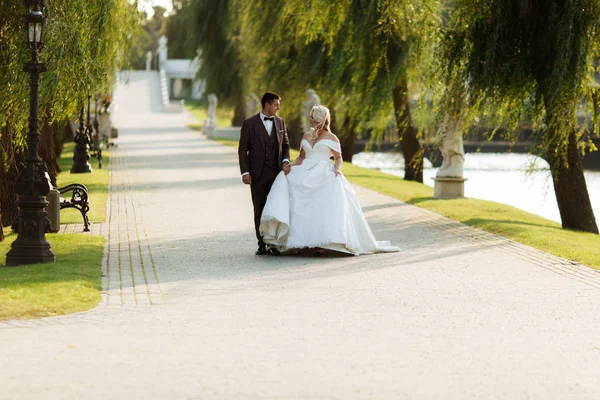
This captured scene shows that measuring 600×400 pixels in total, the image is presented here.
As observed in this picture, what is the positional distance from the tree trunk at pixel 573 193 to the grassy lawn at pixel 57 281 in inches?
296

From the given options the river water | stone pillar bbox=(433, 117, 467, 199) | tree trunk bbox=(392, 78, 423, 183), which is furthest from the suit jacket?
tree trunk bbox=(392, 78, 423, 183)

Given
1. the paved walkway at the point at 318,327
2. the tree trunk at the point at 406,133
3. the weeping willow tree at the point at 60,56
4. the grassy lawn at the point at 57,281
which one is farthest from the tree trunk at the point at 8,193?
the tree trunk at the point at 406,133

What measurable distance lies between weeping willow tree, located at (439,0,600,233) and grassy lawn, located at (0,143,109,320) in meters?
6.30

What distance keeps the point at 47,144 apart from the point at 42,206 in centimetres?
1017

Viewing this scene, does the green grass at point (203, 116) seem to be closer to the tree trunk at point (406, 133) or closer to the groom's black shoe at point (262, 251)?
the tree trunk at point (406, 133)

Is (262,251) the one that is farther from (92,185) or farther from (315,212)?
(92,185)

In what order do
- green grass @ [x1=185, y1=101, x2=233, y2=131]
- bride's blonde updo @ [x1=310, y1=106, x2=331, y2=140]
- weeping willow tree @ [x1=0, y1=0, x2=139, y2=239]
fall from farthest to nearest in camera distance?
green grass @ [x1=185, y1=101, x2=233, y2=131]
weeping willow tree @ [x1=0, y1=0, x2=139, y2=239]
bride's blonde updo @ [x1=310, y1=106, x2=331, y2=140]

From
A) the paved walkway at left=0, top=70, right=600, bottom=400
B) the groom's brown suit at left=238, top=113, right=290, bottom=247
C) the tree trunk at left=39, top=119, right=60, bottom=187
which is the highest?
the groom's brown suit at left=238, top=113, right=290, bottom=247

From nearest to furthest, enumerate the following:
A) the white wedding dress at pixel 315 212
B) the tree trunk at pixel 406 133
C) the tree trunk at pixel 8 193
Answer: the white wedding dress at pixel 315 212, the tree trunk at pixel 8 193, the tree trunk at pixel 406 133

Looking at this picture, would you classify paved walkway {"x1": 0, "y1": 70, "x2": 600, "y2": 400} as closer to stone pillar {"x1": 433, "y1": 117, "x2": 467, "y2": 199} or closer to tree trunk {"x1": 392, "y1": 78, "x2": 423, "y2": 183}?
stone pillar {"x1": 433, "y1": 117, "x2": 467, "y2": 199}

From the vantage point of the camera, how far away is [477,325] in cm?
876

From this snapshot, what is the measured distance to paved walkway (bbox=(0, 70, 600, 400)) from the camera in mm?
6762

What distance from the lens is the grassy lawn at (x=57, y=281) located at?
916 cm

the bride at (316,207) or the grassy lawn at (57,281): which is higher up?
the bride at (316,207)
